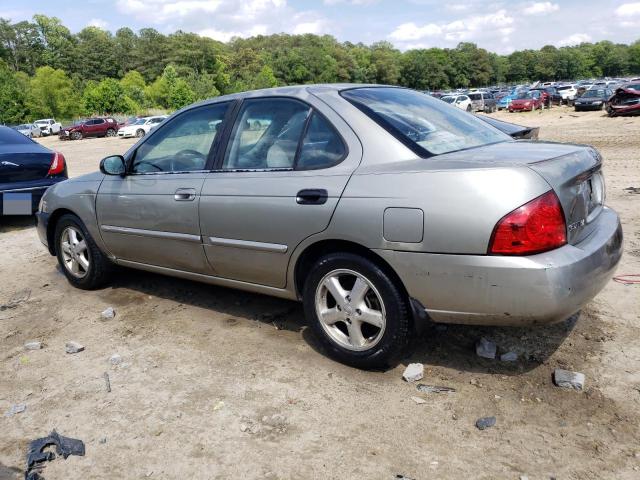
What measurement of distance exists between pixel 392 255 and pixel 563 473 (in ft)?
4.22

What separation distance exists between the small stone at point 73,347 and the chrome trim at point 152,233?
0.96 m

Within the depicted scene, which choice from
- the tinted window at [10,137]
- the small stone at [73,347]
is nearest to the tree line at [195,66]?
the tinted window at [10,137]

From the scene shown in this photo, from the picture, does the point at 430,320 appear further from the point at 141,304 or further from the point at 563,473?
the point at 141,304

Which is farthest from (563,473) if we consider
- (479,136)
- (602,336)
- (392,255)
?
(479,136)

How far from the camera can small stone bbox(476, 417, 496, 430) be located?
2791 millimetres

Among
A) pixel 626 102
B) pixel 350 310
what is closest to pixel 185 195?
pixel 350 310

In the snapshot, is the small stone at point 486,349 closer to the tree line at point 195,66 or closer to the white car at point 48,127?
the white car at point 48,127

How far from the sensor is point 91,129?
148 ft

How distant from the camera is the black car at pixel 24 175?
7.83 meters

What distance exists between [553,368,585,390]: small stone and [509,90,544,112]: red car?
41041 millimetres

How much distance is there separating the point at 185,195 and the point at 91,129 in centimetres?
4560

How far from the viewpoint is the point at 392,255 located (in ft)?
9.87

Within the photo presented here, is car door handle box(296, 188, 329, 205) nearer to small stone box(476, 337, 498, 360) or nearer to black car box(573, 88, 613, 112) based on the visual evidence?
small stone box(476, 337, 498, 360)

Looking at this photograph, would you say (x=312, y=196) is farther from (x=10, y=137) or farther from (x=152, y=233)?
(x=10, y=137)
